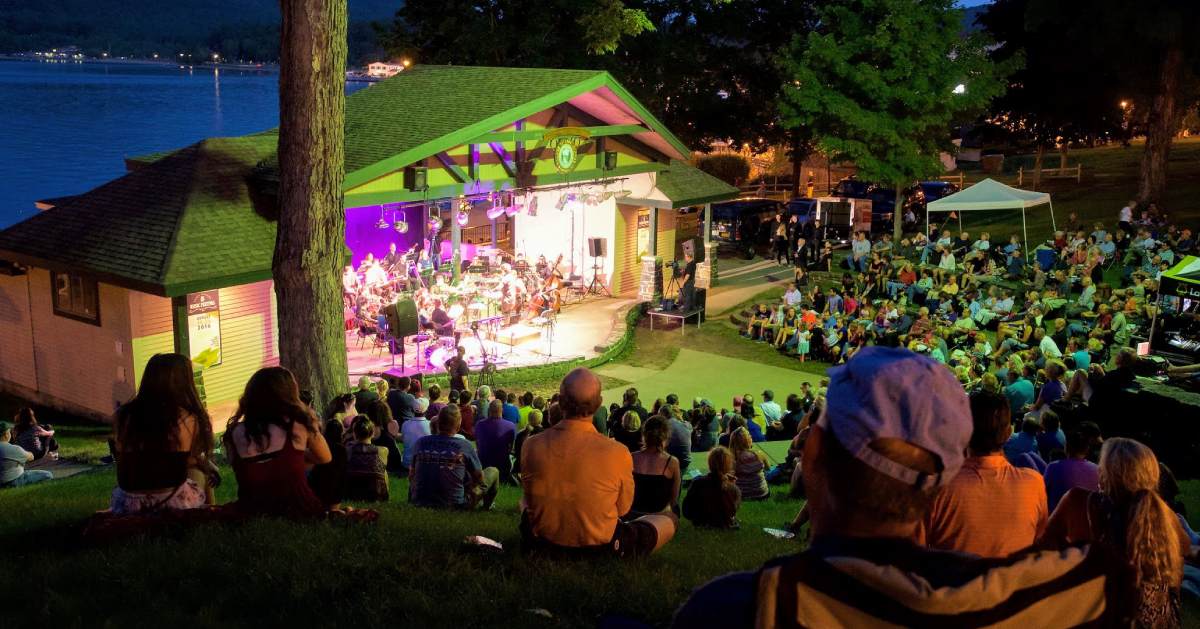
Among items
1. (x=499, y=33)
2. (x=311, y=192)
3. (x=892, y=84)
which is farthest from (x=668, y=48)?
(x=311, y=192)

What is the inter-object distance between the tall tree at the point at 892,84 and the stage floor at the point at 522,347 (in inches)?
417

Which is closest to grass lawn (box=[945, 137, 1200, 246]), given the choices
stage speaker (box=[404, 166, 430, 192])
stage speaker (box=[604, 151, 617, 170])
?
stage speaker (box=[604, 151, 617, 170])

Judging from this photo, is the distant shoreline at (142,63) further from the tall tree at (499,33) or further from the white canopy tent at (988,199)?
the white canopy tent at (988,199)

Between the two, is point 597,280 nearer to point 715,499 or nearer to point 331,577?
point 715,499

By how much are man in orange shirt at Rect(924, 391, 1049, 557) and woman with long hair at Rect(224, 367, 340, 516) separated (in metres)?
3.21

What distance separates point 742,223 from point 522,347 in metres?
14.0

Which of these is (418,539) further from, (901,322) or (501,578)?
(901,322)

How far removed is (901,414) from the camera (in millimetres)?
1941

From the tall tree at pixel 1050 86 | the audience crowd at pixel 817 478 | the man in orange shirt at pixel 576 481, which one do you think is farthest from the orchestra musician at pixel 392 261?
the tall tree at pixel 1050 86

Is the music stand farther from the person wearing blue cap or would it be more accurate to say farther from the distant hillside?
the distant hillside

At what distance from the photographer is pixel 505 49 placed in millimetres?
30250

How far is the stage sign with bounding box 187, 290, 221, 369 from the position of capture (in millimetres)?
14781

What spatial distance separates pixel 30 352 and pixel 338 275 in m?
7.17

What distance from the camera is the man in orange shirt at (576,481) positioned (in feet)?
15.9
